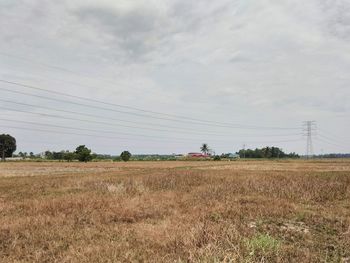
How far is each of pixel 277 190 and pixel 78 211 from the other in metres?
10.8

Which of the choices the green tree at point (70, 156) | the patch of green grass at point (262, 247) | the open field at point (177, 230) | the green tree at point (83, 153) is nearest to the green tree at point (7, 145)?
the green tree at point (70, 156)

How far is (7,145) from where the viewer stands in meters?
162

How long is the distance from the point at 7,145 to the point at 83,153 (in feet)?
164

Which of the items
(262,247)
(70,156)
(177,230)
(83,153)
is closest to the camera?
(262,247)

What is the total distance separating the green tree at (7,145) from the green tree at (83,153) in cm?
4339

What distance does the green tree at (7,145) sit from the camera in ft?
526

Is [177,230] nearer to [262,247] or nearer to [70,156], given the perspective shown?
[262,247]

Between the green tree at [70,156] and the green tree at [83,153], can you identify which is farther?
the green tree at [70,156]

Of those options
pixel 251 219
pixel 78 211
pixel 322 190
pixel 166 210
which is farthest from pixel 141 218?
pixel 322 190

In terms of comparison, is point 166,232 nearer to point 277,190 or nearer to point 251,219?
point 251,219

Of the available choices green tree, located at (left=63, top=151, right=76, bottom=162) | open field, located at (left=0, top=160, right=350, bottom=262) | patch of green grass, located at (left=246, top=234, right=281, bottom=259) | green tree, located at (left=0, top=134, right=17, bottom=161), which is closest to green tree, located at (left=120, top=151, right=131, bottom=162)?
green tree, located at (left=63, top=151, right=76, bottom=162)

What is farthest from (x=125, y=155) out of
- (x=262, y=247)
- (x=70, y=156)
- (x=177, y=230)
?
(x=262, y=247)

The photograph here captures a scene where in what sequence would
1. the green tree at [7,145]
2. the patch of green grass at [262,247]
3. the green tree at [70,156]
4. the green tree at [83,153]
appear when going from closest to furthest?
the patch of green grass at [262,247] < the green tree at [83,153] < the green tree at [70,156] < the green tree at [7,145]

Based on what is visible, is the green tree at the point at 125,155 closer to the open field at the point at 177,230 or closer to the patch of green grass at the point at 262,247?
the open field at the point at 177,230
